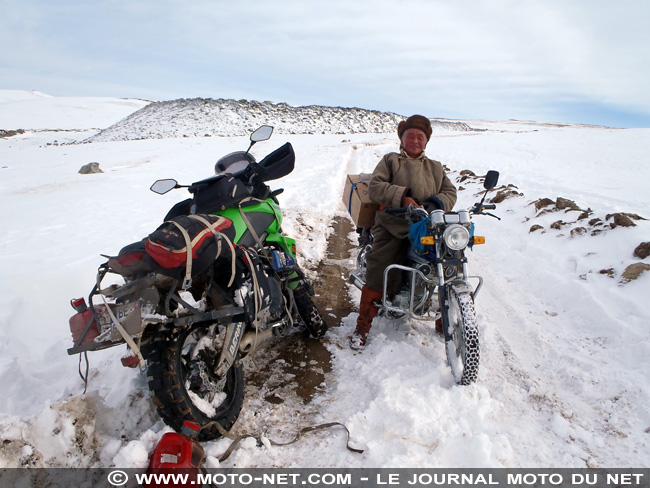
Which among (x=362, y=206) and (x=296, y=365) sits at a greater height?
(x=362, y=206)

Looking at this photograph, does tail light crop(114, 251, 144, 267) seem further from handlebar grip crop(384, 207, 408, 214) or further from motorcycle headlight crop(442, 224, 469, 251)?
motorcycle headlight crop(442, 224, 469, 251)

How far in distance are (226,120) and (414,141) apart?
3923cm

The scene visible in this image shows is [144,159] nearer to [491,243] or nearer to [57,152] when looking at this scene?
[57,152]

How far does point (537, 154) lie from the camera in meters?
17.4

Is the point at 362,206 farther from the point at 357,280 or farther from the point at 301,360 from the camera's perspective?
the point at 301,360

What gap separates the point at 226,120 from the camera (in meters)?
39.5

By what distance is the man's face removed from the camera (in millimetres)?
3689

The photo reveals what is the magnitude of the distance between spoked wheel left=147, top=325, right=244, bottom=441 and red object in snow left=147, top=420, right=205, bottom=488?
0.08m

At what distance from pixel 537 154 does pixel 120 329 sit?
63.1 ft

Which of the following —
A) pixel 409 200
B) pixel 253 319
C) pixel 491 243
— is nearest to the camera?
pixel 253 319

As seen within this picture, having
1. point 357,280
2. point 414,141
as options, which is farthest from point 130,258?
point 414,141

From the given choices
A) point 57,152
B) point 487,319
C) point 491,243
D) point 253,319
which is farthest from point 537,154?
point 57,152

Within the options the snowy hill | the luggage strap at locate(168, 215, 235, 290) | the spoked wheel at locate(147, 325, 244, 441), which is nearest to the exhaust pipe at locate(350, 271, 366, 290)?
the spoked wheel at locate(147, 325, 244, 441)

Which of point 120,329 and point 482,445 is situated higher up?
point 120,329
